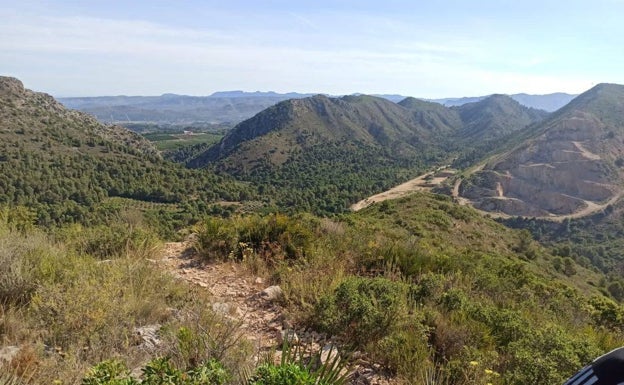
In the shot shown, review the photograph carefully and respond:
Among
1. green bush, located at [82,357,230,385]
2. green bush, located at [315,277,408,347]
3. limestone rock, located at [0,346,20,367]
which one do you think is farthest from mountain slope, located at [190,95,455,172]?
green bush, located at [82,357,230,385]

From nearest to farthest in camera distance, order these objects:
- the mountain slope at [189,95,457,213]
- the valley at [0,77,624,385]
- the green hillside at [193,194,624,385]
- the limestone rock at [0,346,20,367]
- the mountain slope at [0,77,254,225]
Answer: the limestone rock at [0,346,20,367]
the valley at [0,77,624,385]
the green hillside at [193,194,624,385]
the mountain slope at [0,77,254,225]
the mountain slope at [189,95,457,213]

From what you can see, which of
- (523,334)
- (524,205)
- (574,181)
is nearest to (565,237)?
(524,205)

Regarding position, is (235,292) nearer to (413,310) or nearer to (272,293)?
(272,293)

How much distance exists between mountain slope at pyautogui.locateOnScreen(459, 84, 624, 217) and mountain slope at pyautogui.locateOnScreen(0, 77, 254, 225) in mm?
57063

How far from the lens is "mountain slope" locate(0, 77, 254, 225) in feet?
177

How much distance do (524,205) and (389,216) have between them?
5637cm

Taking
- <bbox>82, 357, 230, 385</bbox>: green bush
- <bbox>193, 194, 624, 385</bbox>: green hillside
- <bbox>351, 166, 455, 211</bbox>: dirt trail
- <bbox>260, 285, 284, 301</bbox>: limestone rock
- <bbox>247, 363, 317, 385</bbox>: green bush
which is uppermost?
<bbox>247, 363, 317, 385</bbox>: green bush

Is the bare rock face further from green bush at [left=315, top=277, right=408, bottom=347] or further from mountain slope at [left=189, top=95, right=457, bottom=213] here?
green bush at [left=315, top=277, right=408, bottom=347]

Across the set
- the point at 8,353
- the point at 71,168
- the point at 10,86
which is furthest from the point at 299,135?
the point at 8,353

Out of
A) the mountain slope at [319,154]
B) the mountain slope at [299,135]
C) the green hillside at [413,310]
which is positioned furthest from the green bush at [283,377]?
the mountain slope at [299,135]

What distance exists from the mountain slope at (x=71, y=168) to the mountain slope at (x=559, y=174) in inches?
2247

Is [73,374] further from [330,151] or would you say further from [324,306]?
[330,151]

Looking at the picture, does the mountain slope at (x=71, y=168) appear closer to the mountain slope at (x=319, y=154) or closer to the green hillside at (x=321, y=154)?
the green hillside at (x=321, y=154)

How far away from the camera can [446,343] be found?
372cm
